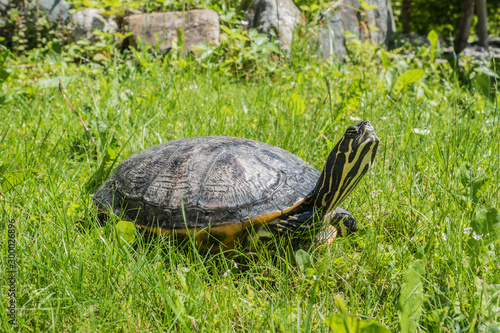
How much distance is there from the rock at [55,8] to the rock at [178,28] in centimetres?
133

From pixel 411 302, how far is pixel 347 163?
0.70 metres

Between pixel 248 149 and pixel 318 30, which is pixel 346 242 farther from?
pixel 318 30

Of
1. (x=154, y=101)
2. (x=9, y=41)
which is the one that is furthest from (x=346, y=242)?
(x=9, y=41)

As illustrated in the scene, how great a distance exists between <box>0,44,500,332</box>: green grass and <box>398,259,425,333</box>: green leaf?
54mm

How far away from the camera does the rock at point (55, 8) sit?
6.14 meters

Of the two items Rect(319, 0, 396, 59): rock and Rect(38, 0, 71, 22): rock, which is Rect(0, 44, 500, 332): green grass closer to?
Rect(319, 0, 396, 59): rock

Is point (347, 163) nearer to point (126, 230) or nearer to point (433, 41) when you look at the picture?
point (126, 230)

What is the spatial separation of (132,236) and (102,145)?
1213 millimetres

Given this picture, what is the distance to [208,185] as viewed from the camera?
1.99 meters

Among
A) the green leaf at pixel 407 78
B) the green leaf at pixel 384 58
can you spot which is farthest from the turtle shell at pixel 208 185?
the green leaf at pixel 384 58

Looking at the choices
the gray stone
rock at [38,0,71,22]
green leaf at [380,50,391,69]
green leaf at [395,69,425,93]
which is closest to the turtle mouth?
green leaf at [395,69,425,93]

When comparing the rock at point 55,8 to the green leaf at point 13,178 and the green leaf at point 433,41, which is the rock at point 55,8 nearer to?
the green leaf at point 13,178

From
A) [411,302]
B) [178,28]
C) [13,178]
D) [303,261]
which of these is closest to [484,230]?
[411,302]

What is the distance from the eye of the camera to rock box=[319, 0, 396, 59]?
5652mm
